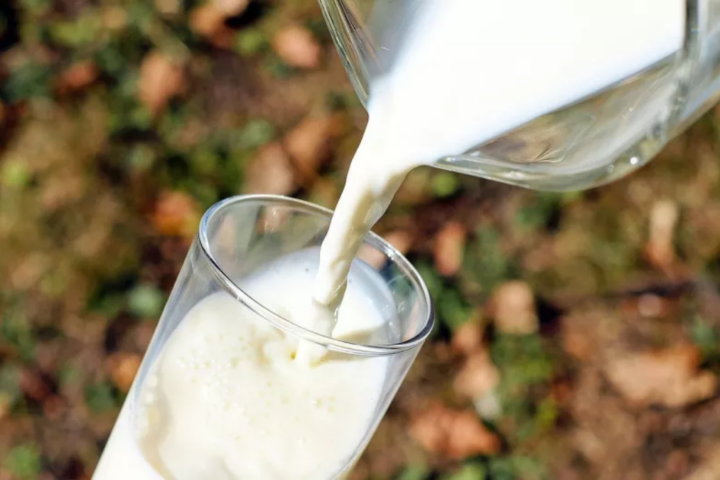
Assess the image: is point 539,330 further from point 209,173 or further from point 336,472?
point 336,472

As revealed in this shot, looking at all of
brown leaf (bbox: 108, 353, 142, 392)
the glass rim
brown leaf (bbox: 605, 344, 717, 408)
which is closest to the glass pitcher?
the glass rim

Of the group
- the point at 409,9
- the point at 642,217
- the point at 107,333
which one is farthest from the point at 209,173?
the point at 409,9

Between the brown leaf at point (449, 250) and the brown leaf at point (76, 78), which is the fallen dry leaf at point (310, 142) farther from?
the brown leaf at point (76, 78)

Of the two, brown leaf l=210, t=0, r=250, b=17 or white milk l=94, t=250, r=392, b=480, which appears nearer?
white milk l=94, t=250, r=392, b=480

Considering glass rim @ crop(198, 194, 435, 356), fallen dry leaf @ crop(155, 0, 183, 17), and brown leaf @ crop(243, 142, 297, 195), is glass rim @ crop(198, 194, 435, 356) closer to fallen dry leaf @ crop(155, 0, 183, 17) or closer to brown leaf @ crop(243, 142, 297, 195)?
brown leaf @ crop(243, 142, 297, 195)

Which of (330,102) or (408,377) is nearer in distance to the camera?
(408,377)

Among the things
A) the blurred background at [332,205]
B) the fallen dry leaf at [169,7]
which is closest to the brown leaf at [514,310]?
the blurred background at [332,205]
